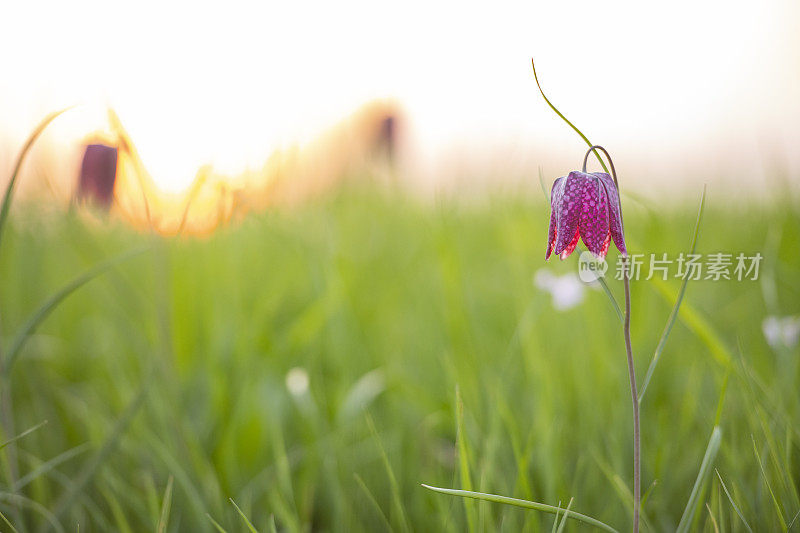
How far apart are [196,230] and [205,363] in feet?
1.55

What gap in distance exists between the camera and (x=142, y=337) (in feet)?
4.72

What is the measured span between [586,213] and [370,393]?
739mm

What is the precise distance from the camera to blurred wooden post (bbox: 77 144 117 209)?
1.55 meters

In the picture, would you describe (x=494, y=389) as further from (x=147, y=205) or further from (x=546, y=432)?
(x=147, y=205)

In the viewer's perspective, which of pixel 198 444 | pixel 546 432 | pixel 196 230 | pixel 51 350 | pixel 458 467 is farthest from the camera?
pixel 196 230

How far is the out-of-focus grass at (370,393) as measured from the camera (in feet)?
3.10

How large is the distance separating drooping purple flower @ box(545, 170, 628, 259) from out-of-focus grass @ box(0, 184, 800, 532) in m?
0.18

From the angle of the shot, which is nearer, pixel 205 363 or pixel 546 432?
pixel 546 432

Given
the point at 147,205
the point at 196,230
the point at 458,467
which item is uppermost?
the point at 147,205

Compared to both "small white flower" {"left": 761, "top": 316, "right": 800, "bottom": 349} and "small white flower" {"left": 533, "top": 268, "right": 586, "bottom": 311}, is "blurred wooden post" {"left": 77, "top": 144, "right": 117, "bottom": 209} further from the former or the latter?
"small white flower" {"left": 761, "top": 316, "right": 800, "bottom": 349}

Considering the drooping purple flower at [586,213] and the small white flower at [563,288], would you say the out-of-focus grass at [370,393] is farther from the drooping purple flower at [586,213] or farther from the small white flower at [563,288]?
the drooping purple flower at [586,213]

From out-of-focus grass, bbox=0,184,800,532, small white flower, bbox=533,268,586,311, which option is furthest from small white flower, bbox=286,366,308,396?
small white flower, bbox=533,268,586,311

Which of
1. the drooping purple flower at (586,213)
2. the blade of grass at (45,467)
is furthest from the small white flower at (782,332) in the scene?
the blade of grass at (45,467)

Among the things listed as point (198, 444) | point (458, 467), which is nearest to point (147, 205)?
point (198, 444)
